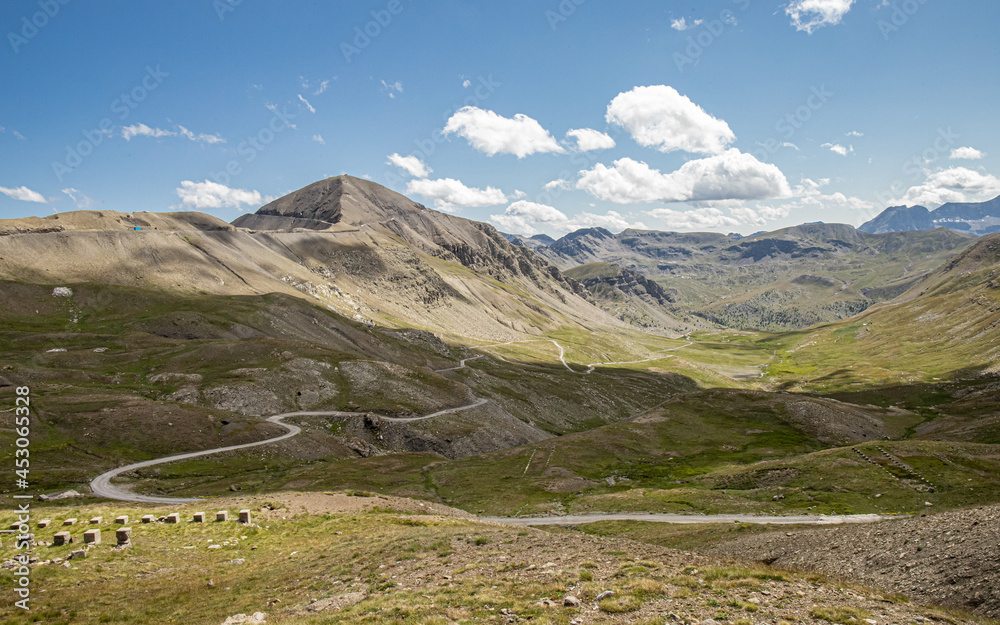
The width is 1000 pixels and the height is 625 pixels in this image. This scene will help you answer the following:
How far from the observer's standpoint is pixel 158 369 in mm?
109188

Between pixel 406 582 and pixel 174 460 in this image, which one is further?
pixel 174 460

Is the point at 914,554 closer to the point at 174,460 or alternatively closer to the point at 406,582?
the point at 406,582

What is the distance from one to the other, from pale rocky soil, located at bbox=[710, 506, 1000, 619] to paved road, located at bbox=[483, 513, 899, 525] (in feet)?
55.5

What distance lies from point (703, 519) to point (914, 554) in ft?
94.9

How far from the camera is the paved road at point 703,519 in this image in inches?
1960

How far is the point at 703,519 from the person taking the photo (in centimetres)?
5325

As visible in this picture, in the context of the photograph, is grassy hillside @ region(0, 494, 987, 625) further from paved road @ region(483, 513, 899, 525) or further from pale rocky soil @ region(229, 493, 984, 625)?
paved road @ region(483, 513, 899, 525)

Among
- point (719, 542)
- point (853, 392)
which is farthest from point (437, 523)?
point (853, 392)

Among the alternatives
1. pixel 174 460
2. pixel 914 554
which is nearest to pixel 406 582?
pixel 914 554

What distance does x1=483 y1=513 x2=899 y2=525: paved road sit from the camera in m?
49.8

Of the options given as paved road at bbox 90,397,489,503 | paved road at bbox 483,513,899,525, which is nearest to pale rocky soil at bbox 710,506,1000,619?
paved road at bbox 483,513,899,525

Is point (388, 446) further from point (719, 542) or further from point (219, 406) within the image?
point (719, 542)

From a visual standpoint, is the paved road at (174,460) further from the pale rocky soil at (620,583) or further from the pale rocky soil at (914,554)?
the pale rocky soil at (914,554)

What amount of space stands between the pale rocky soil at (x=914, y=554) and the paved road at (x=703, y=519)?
16.9 meters
